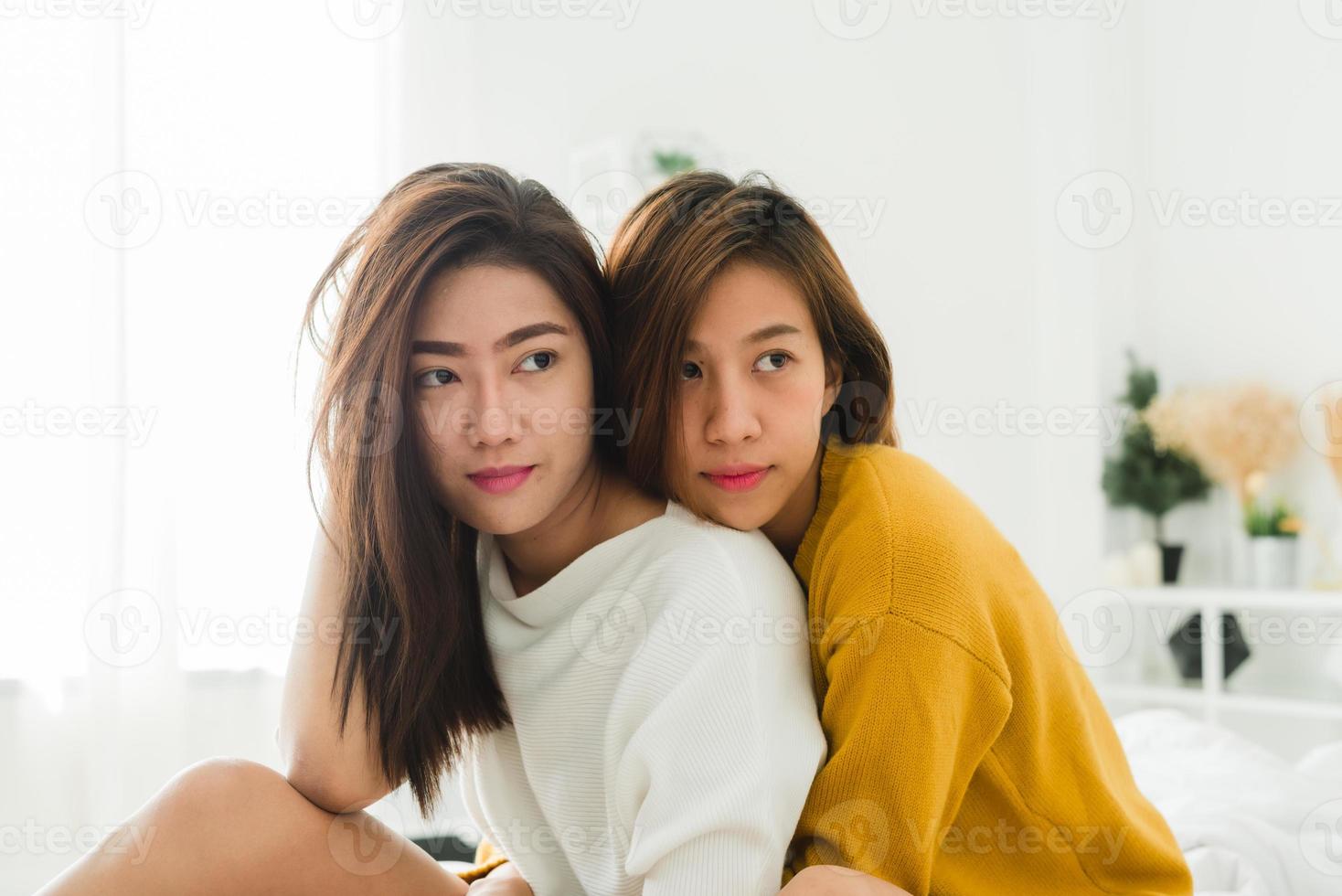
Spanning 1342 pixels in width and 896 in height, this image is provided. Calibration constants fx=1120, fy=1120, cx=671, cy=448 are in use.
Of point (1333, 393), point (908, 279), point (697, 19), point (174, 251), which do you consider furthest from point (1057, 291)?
point (174, 251)

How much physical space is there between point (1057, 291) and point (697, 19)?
1446 millimetres

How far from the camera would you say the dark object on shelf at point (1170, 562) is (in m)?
3.62

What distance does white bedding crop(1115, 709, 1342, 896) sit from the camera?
143 centimetres

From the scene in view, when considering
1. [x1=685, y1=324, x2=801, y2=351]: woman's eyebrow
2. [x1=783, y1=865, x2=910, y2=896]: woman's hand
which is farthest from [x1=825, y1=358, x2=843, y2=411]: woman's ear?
[x1=783, y1=865, x2=910, y2=896]: woman's hand

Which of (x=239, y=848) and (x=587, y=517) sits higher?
(x=587, y=517)

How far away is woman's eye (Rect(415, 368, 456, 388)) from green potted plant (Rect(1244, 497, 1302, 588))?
9.62 ft

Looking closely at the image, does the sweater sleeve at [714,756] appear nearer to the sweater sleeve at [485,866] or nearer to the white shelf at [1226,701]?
the sweater sleeve at [485,866]

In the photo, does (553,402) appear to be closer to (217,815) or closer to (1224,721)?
(217,815)

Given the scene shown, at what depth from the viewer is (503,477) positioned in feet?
3.77

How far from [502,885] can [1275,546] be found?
9.24 ft

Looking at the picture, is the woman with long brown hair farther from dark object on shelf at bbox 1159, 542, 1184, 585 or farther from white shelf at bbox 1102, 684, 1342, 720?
dark object on shelf at bbox 1159, 542, 1184, 585

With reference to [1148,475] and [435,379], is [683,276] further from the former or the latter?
[1148,475]

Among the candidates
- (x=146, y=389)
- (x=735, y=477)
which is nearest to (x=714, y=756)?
(x=735, y=477)

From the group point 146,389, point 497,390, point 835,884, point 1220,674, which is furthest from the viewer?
point 1220,674
